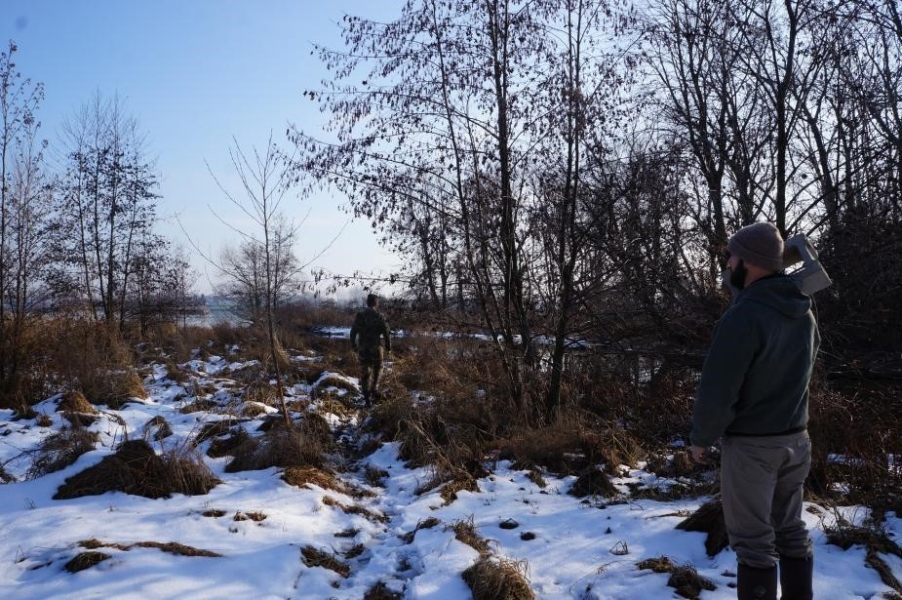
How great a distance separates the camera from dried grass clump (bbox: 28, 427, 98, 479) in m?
5.09

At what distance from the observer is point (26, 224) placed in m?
10.0

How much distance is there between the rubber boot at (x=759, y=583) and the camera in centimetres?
246

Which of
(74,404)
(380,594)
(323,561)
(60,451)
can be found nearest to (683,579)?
(380,594)

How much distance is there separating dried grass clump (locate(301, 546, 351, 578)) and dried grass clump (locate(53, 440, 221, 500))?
142cm

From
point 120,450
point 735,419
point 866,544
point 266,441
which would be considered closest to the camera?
point 735,419

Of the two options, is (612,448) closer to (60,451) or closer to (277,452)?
(277,452)

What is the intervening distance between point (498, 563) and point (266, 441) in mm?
3309

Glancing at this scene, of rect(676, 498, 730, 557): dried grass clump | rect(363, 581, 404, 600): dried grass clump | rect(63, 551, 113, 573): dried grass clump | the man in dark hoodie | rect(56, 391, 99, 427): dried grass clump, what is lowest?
rect(363, 581, 404, 600): dried grass clump

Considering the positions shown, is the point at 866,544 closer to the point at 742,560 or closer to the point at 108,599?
the point at 742,560

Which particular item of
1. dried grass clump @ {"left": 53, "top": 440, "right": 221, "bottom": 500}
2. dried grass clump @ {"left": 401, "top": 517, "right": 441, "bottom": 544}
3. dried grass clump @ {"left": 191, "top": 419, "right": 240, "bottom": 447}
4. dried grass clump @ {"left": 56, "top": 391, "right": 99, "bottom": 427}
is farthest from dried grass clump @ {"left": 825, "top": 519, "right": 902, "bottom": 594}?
dried grass clump @ {"left": 56, "top": 391, "right": 99, "bottom": 427}

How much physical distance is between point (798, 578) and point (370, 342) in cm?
741

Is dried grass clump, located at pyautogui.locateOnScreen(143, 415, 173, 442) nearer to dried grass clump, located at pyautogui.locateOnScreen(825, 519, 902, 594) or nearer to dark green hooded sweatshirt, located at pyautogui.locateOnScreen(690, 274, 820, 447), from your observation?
dark green hooded sweatshirt, located at pyautogui.locateOnScreen(690, 274, 820, 447)

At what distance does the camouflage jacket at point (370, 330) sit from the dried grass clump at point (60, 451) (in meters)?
4.37

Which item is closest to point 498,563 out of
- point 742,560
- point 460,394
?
point 742,560
